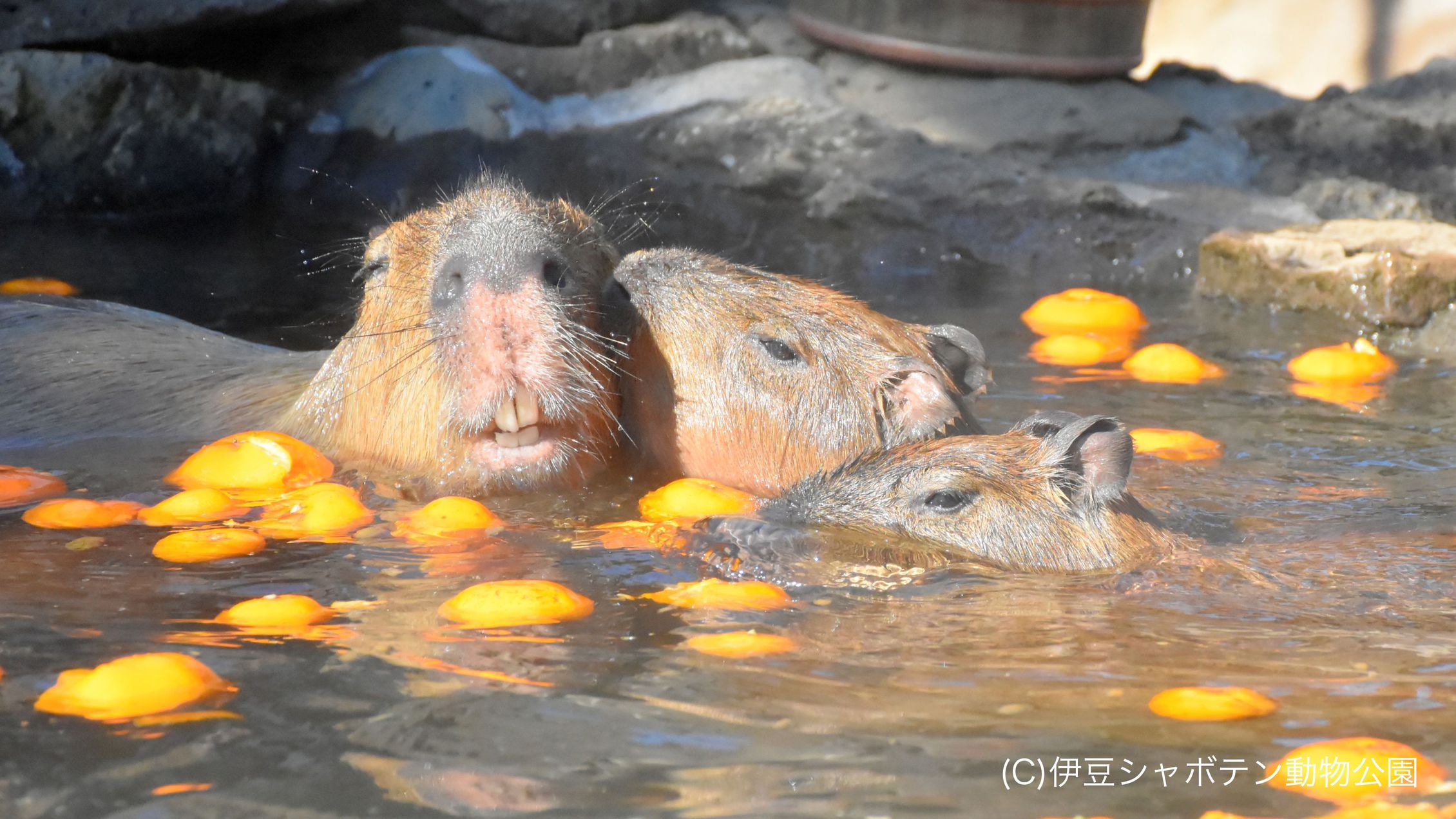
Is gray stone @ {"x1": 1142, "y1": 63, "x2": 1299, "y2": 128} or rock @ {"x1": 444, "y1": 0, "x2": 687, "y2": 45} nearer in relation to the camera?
gray stone @ {"x1": 1142, "y1": 63, "x2": 1299, "y2": 128}

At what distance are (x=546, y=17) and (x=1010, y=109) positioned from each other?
2.38 meters

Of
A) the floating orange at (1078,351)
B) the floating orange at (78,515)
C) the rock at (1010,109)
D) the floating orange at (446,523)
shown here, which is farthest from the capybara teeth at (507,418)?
the rock at (1010,109)

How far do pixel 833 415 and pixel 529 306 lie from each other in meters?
0.85

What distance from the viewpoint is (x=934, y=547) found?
3496 millimetres

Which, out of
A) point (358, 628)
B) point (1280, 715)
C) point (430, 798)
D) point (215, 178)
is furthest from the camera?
point (215, 178)

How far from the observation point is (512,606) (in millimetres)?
2885

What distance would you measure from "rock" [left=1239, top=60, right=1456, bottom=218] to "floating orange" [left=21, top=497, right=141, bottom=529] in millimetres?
5306

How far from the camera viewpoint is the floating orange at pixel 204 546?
330 centimetres

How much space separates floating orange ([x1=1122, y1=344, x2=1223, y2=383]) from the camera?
17.0 ft

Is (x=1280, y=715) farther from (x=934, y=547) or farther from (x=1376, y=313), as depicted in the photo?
(x=1376, y=313)

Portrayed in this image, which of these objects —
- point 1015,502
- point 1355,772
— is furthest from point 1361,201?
point 1355,772

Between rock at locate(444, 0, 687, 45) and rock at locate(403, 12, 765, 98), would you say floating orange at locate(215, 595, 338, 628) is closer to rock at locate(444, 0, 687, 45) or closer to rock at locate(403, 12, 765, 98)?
rock at locate(403, 12, 765, 98)

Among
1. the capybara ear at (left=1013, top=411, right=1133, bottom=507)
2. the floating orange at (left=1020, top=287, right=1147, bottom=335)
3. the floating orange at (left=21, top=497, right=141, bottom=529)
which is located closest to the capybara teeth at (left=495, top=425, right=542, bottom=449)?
the floating orange at (left=21, top=497, right=141, bottom=529)

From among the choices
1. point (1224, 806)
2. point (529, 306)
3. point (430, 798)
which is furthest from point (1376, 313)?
point (430, 798)
